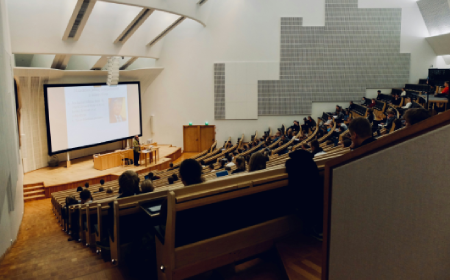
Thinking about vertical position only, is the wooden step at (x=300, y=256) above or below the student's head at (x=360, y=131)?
below

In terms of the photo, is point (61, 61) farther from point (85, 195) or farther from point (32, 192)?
point (85, 195)

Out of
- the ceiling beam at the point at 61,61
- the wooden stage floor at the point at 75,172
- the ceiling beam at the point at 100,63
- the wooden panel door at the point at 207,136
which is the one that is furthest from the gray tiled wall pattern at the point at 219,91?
the ceiling beam at the point at 61,61

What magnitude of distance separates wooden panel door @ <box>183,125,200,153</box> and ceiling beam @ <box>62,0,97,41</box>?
6237 millimetres

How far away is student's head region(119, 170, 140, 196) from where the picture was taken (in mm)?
3473

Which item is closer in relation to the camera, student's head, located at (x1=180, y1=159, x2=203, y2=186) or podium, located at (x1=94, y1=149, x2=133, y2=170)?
student's head, located at (x1=180, y1=159, x2=203, y2=186)

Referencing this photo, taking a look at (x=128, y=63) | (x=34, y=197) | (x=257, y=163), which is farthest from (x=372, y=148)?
(x=128, y=63)

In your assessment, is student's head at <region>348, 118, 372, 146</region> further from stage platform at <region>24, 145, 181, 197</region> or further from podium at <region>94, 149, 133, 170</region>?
podium at <region>94, 149, 133, 170</region>

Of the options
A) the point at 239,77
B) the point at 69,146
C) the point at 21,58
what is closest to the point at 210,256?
the point at 69,146

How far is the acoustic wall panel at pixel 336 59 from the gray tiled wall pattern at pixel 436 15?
94cm

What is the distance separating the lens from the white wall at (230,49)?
14430mm

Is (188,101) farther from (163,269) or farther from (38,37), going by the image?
(163,269)

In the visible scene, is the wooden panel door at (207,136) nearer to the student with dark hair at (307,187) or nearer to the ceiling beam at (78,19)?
the ceiling beam at (78,19)

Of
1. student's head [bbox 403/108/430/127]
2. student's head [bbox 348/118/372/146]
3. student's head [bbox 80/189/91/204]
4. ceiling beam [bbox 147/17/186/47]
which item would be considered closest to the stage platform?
ceiling beam [bbox 147/17/186/47]

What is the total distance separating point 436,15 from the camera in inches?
537
